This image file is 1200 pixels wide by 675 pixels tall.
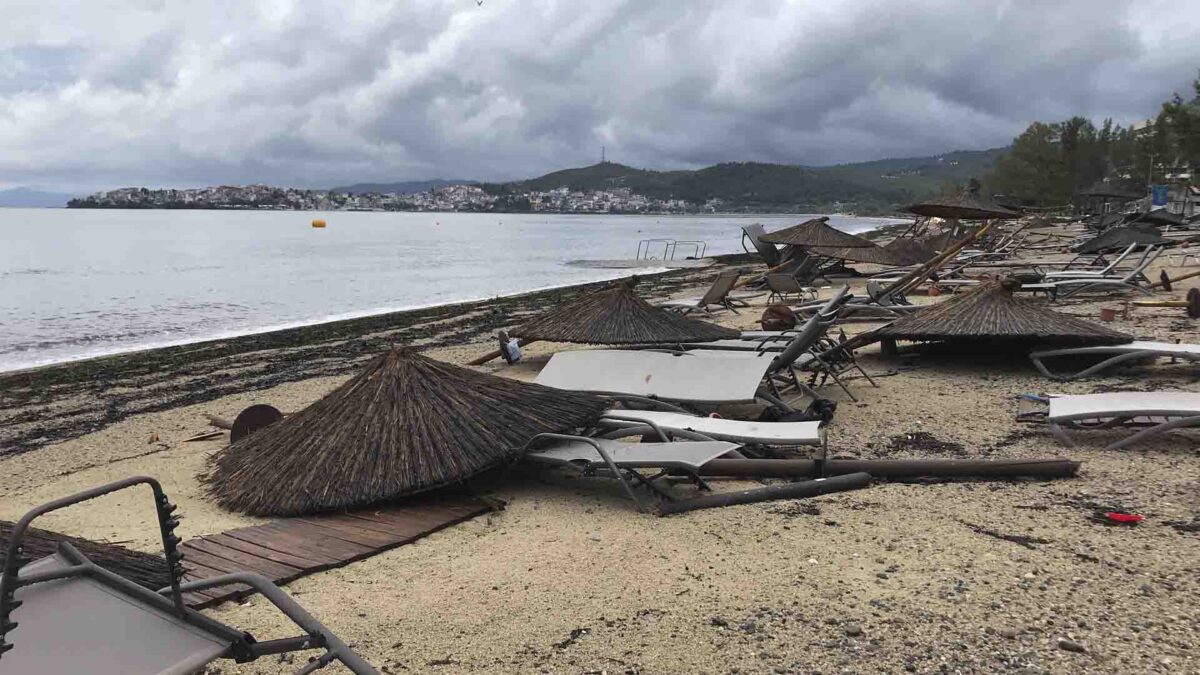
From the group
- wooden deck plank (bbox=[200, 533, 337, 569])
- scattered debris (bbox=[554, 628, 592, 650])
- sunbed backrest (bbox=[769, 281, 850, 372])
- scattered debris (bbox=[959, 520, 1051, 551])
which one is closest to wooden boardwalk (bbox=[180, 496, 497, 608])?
wooden deck plank (bbox=[200, 533, 337, 569])

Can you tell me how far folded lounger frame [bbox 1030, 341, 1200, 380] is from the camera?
267 inches

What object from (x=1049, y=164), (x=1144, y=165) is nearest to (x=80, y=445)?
(x=1144, y=165)

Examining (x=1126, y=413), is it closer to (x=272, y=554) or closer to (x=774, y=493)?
(x=774, y=493)

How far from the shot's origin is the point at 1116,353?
7336mm

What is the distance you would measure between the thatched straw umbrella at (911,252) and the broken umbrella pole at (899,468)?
45.5ft

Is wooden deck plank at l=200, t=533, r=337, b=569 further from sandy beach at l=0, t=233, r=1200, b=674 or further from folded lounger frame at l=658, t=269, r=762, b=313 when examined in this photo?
folded lounger frame at l=658, t=269, r=762, b=313

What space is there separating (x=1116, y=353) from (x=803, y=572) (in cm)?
524

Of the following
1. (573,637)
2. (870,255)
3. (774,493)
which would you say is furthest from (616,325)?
(870,255)

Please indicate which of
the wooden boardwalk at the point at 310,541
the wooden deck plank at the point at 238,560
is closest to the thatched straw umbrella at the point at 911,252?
the wooden boardwalk at the point at 310,541

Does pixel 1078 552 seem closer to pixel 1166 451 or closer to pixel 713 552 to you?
pixel 713 552

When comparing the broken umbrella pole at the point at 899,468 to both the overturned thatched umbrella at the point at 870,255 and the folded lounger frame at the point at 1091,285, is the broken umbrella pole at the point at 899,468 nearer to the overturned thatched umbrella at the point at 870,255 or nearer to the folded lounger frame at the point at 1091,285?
the folded lounger frame at the point at 1091,285

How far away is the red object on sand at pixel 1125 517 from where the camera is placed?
3.90m

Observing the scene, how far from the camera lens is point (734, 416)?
6.60m

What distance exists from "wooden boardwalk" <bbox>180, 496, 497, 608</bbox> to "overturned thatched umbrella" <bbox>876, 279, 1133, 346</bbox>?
15.6 ft
